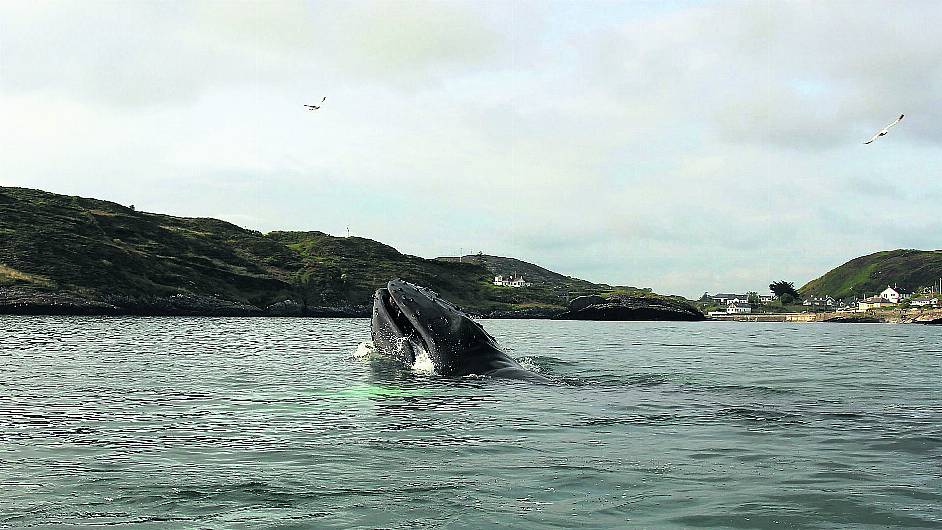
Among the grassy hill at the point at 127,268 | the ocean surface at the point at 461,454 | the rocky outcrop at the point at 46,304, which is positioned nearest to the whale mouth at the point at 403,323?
the ocean surface at the point at 461,454

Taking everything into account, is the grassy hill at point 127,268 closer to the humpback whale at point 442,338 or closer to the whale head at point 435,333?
the whale head at point 435,333

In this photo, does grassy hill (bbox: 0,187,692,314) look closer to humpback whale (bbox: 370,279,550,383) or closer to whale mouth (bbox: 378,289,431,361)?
whale mouth (bbox: 378,289,431,361)

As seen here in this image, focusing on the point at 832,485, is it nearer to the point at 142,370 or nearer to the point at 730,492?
the point at 730,492

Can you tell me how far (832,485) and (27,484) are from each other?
8763mm

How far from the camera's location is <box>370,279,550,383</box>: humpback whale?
66.7 feet

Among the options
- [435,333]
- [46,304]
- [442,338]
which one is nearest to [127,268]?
[46,304]

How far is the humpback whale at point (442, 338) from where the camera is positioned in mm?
20328

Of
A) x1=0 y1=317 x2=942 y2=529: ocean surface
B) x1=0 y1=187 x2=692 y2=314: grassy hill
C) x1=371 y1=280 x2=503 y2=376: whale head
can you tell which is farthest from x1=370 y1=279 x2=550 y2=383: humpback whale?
x1=0 y1=187 x2=692 y2=314: grassy hill

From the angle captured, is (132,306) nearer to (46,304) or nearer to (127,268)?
(46,304)

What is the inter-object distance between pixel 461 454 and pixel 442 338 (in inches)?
363

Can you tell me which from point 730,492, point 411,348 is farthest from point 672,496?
point 411,348

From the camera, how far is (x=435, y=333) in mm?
20719

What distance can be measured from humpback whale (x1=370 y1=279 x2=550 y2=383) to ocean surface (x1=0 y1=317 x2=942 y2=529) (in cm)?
66

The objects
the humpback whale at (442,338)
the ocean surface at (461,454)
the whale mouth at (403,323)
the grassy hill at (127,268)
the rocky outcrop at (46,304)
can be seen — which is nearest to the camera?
the ocean surface at (461,454)
